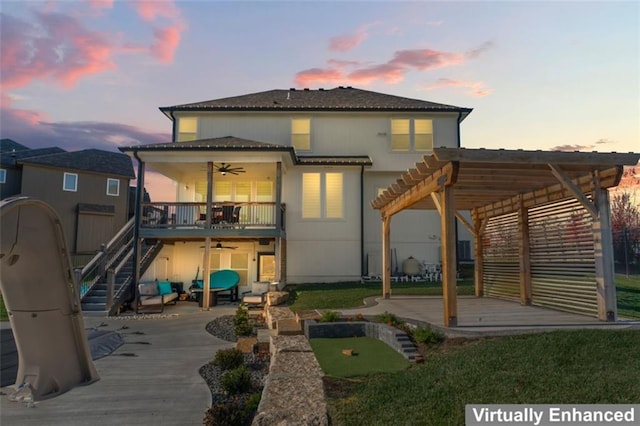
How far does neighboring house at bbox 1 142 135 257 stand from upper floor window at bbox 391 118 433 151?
57.5ft

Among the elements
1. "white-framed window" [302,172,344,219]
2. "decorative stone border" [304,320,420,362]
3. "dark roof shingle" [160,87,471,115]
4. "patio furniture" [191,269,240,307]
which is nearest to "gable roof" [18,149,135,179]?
"dark roof shingle" [160,87,471,115]

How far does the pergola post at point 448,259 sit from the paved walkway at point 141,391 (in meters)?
3.89

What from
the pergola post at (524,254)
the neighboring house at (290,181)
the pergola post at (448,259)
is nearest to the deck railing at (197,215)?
the neighboring house at (290,181)

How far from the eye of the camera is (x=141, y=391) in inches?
225

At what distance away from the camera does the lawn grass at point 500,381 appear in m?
3.76

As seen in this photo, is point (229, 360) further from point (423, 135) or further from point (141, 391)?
point (423, 135)

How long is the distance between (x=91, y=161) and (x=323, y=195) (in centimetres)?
1702

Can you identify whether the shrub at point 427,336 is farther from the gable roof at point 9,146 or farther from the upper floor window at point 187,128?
the gable roof at point 9,146

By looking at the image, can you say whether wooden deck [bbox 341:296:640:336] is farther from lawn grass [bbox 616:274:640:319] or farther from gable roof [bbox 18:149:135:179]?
gable roof [bbox 18:149:135:179]

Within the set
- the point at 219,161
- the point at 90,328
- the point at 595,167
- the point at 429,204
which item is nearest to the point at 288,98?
the point at 219,161

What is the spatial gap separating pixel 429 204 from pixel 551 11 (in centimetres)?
530

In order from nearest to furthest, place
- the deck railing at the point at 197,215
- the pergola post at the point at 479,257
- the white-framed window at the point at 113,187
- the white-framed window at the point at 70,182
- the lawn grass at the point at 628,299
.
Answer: the lawn grass at the point at 628,299 → the pergola post at the point at 479,257 → the deck railing at the point at 197,215 → the white-framed window at the point at 70,182 → the white-framed window at the point at 113,187

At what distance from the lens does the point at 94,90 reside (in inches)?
566

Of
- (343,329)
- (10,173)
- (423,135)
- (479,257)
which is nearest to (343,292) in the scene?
(479,257)
